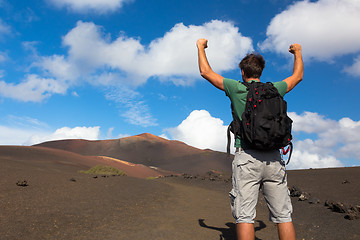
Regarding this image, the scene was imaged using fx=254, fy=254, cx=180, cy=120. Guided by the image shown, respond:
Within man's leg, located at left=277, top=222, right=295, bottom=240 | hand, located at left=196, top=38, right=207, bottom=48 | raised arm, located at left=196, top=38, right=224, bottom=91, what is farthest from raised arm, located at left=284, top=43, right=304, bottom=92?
man's leg, located at left=277, top=222, right=295, bottom=240

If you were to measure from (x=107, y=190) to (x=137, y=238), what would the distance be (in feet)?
15.9

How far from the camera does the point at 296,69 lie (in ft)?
10.3

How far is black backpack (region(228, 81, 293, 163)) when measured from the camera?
260cm

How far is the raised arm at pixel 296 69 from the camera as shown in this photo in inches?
120

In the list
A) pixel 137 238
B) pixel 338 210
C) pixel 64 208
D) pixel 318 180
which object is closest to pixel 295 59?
pixel 137 238

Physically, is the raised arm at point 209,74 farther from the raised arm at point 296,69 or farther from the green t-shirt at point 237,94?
the raised arm at point 296,69

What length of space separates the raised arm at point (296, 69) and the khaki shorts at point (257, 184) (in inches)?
34.2

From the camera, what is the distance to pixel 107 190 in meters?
9.05

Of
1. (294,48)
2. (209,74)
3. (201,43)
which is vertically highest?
(294,48)

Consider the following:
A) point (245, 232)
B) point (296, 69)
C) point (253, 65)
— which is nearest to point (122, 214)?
point (245, 232)

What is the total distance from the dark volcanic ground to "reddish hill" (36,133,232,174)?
30490mm

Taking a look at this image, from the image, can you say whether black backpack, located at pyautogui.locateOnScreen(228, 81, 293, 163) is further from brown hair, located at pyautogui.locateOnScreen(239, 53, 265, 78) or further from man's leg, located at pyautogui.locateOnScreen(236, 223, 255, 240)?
man's leg, located at pyautogui.locateOnScreen(236, 223, 255, 240)

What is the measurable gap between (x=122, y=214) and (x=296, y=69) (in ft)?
17.0

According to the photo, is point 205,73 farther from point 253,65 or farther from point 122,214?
point 122,214
